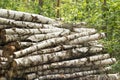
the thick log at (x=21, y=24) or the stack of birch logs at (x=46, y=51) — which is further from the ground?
the thick log at (x=21, y=24)

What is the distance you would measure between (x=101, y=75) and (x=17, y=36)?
261 cm

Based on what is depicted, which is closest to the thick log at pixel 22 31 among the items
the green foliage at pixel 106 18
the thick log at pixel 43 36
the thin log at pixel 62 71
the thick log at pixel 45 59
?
the thick log at pixel 43 36

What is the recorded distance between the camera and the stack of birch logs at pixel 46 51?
6.47m

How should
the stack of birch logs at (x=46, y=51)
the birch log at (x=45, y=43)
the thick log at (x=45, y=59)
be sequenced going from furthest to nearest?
the stack of birch logs at (x=46, y=51) < the birch log at (x=45, y=43) < the thick log at (x=45, y=59)

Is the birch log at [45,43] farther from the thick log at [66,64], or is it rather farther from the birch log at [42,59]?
the thick log at [66,64]

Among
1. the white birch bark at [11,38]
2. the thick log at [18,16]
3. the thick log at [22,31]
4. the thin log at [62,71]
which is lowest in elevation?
the thin log at [62,71]

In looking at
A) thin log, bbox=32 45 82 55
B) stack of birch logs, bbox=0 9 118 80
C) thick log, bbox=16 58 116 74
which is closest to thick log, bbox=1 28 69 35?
stack of birch logs, bbox=0 9 118 80

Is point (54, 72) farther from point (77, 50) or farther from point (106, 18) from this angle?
point (106, 18)

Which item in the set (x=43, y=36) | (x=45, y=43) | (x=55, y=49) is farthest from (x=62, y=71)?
(x=43, y=36)

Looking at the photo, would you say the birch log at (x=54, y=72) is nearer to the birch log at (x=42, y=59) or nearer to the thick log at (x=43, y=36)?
the birch log at (x=42, y=59)

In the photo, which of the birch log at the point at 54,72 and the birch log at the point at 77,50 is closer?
the birch log at the point at 54,72

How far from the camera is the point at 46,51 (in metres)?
6.68

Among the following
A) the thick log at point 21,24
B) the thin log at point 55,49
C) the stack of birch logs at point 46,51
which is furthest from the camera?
the thick log at point 21,24

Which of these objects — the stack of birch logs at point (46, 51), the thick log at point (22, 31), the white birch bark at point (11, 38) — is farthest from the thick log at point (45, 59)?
the thick log at point (22, 31)
